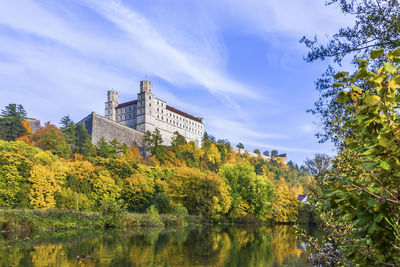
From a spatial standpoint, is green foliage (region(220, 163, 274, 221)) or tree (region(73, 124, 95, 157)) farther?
tree (region(73, 124, 95, 157))

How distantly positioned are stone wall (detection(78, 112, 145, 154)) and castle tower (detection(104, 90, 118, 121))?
20.8 m

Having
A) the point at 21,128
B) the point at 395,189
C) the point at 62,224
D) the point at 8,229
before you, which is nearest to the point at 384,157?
the point at 395,189

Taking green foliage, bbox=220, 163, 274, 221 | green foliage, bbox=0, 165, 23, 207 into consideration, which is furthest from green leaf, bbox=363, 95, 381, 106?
green foliage, bbox=220, 163, 274, 221

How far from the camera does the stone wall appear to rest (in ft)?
163

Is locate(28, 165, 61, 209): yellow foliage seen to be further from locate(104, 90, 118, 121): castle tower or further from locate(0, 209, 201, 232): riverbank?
locate(104, 90, 118, 121): castle tower

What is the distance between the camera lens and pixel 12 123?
1572 inches

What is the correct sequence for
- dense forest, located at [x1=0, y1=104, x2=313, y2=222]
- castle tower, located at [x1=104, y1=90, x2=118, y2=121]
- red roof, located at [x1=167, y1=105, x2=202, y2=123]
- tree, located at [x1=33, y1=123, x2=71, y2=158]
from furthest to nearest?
1. red roof, located at [x1=167, y1=105, x2=202, y2=123]
2. castle tower, located at [x1=104, y1=90, x2=118, y2=121]
3. tree, located at [x1=33, y1=123, x2=71, y2=158]
4. dense forest, located at [x1=0, y1=104, x2=313, y2=222]

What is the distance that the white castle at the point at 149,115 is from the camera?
6881 cm

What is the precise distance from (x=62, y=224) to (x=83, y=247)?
1003 cm

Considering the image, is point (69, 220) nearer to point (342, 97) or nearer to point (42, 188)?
point (42, 188)

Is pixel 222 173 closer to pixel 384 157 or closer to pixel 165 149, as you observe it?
pixel 165 149

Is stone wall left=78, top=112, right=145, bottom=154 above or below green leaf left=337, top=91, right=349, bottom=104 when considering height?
above

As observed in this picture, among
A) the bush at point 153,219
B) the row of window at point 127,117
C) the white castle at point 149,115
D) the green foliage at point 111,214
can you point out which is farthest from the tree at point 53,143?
the row of window at point 127,117

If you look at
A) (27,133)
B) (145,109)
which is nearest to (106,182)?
(27,133)
